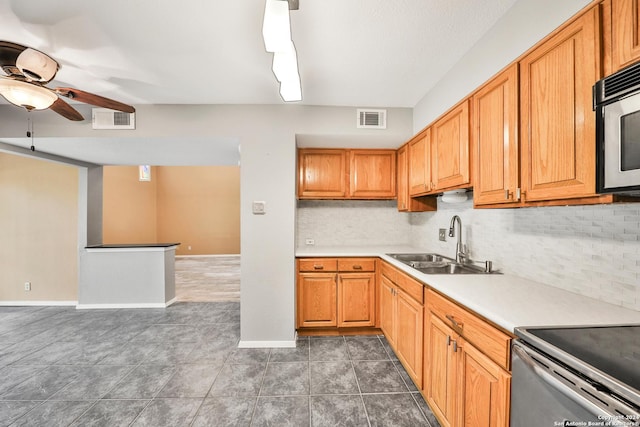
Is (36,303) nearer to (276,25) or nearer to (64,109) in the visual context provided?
(64,109)

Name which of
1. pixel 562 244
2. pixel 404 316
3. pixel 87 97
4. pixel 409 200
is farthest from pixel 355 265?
pixel 87 97

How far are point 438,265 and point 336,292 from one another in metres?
1.12

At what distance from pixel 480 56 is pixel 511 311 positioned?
1.71 m

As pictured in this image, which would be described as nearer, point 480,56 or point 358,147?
point 480,56

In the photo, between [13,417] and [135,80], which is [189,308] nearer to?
[13,417]

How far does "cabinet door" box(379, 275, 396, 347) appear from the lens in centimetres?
236

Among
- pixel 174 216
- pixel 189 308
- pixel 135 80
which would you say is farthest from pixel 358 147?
pixel 174 216

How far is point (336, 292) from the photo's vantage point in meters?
2.80

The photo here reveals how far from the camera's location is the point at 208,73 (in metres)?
2.14

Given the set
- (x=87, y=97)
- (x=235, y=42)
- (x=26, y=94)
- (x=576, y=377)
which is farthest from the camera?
(x=87, y=97)

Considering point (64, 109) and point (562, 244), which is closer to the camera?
point (562, 244)

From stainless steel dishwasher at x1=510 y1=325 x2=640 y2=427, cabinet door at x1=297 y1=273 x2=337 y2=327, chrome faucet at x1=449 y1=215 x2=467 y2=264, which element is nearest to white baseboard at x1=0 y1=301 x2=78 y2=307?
cabinet door at x1=297 y1=273 x2=337 y2=327

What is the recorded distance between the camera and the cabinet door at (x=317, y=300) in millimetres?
2799

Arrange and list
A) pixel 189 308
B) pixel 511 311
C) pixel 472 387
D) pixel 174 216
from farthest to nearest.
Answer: pixel 174 216 < pixel 189 308 < pixel 472 387 < pixel 511 311
